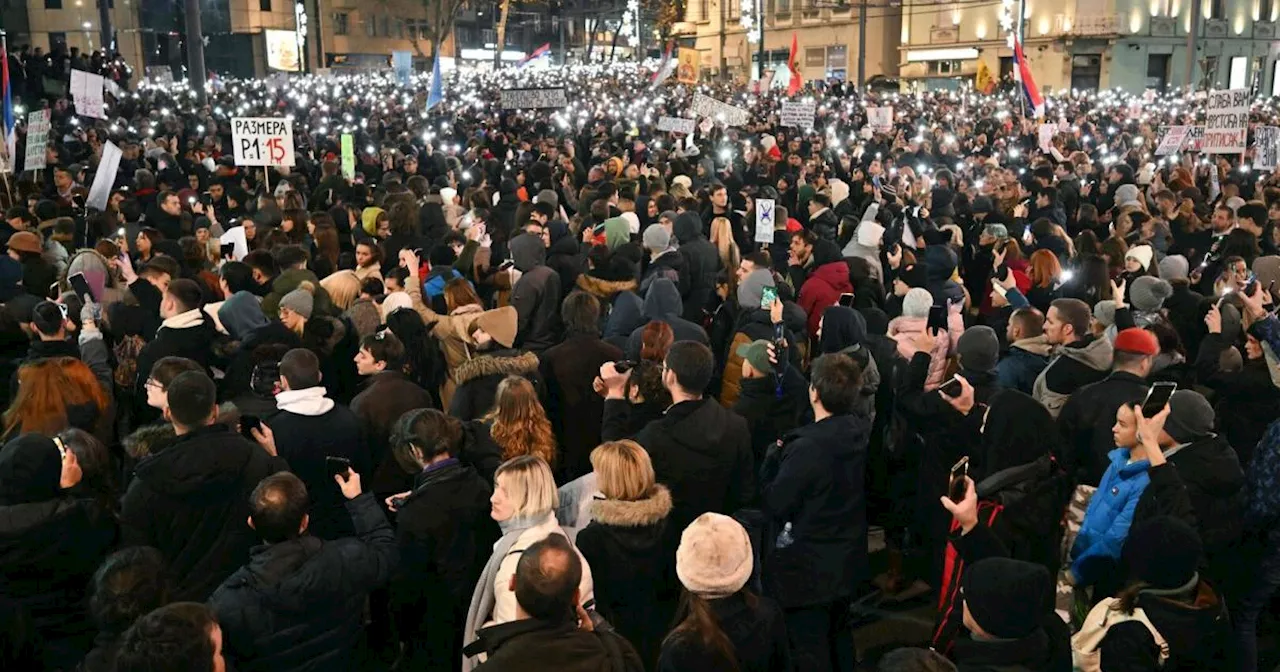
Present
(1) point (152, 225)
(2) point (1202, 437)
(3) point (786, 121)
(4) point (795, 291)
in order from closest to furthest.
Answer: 1. (2) point (1202, 437)
2. (4) point (795, 291)
3. (1) point (152, 225)
4. (3) point (786, 121)

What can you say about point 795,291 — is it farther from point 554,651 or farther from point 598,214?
point 554,651

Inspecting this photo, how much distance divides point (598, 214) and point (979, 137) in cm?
1348

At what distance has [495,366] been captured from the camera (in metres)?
Answer: 5.51

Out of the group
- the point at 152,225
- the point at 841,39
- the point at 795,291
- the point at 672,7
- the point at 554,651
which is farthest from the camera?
the point at 672,7

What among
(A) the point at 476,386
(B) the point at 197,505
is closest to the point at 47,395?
(B) the point at 197,505

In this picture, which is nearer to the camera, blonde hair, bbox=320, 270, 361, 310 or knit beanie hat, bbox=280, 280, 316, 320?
knit beanie hat, bbox=280, 280, 316, 320

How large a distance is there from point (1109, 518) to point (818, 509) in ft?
3.84

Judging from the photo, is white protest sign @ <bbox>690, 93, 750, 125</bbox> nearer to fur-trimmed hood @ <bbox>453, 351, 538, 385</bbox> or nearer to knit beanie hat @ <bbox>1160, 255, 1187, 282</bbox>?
knit beanie hat @ <bbox>1160, 255, 1187, 282</bbox>

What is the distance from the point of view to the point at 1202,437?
14.6ft

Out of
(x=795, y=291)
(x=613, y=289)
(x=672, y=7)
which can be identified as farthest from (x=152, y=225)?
(x=672, y=7)

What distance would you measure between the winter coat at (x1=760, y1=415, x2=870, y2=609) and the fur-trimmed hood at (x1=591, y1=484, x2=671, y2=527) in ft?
2.29

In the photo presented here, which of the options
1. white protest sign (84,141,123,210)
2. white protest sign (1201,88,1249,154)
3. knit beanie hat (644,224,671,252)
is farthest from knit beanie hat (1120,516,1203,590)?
white protest sign (1201,88,1249,154)

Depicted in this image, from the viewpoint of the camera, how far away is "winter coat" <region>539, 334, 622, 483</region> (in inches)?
237

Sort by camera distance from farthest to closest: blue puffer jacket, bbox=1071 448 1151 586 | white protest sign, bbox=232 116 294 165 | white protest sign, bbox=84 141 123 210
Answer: white protest sign, bbox=232 116 294 165, white protest sign, bbox=84 141 123 210, blue puffer jacket, bbox=1071 448 1151 586
